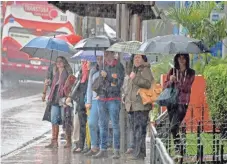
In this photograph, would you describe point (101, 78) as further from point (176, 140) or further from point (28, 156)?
point (176, 140)

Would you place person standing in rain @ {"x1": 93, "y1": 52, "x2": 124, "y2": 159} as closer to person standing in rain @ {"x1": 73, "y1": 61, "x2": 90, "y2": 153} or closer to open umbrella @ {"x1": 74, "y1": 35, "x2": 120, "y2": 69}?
open umbrella @ {"x1": 74, "y1": 35, "x2": 120, "y2": 69}

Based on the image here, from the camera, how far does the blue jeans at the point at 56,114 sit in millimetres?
13500

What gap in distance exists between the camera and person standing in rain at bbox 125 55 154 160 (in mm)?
11578

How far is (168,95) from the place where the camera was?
36.5 ft

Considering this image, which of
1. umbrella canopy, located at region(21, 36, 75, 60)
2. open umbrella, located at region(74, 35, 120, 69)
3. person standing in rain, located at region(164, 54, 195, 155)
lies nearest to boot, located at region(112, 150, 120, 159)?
person standing in rain, located at region(164, 54, 195, 155)

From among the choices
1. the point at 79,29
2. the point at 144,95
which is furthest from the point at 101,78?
the point at 79,29

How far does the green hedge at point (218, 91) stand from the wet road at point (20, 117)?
4285 mm

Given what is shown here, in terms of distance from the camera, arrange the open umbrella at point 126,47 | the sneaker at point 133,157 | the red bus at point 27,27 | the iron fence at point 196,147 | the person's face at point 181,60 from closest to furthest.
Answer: the iron fence at point 196,147 < the person's face at point 181,60 < the open umbrella at point 126,47 < the sneaker at point 133,157 < the red bus at point 27,27

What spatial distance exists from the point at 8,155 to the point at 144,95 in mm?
2954

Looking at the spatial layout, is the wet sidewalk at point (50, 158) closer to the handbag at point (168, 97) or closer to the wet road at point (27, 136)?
the wet road at point (27, 136)

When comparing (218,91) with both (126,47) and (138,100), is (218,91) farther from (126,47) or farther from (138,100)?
(126,47)

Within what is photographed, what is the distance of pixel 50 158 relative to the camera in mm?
12453

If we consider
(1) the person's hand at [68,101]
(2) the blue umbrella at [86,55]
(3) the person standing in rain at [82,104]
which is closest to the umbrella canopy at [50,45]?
(2) the blue umbrella at [86,55]

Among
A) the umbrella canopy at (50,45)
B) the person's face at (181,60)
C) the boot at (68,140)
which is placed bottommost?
the boot at (68,140)
